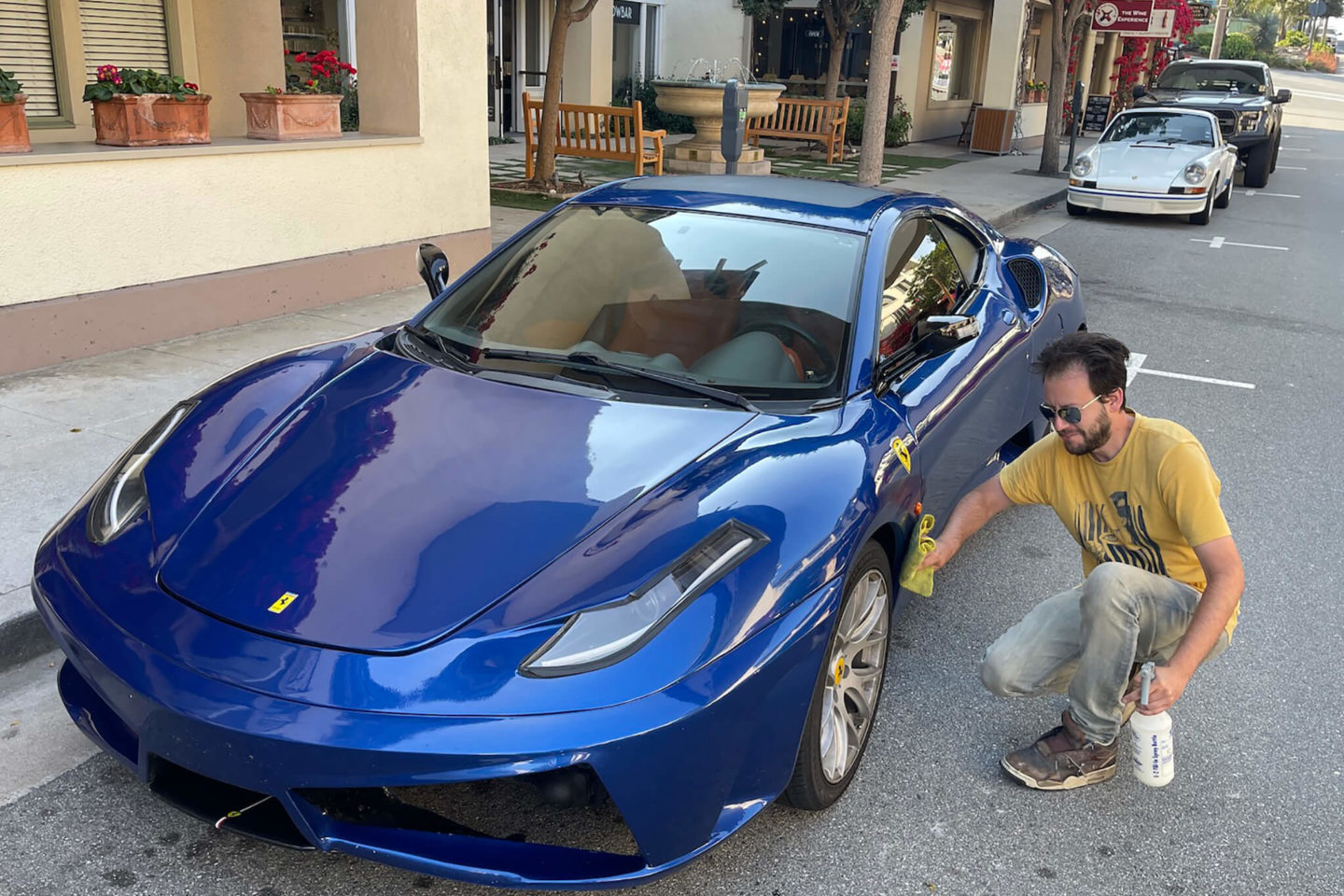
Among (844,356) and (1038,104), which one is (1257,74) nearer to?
Answer: (1038,104)

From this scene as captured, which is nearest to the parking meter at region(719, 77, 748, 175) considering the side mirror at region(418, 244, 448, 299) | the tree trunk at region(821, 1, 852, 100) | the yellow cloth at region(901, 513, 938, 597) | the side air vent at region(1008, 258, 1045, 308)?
the side air vent at region(1008, 258, 1045, 308)

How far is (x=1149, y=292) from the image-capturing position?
34.6 ft

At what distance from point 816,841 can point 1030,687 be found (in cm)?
82

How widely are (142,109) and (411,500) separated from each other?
4.91 m

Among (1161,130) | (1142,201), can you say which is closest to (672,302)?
(1142,201)

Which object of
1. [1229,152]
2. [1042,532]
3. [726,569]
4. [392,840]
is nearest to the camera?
[392,840]

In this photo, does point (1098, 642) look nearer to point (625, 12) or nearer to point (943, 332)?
point (943, 332)

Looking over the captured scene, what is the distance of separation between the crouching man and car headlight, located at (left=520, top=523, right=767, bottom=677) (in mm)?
927

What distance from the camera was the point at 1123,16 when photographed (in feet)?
67.6

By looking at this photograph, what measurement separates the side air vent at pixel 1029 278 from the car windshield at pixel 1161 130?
37.9 ft

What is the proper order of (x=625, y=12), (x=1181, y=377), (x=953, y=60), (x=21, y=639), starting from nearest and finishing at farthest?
(x=21, y=639), (x=1181, y=377), (x=625, y=12), (x=953, y=60)

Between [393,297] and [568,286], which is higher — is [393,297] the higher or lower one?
the lower one

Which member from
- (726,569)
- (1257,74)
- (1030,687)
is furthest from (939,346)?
(1257,74)

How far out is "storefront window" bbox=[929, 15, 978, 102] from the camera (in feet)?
80.8
